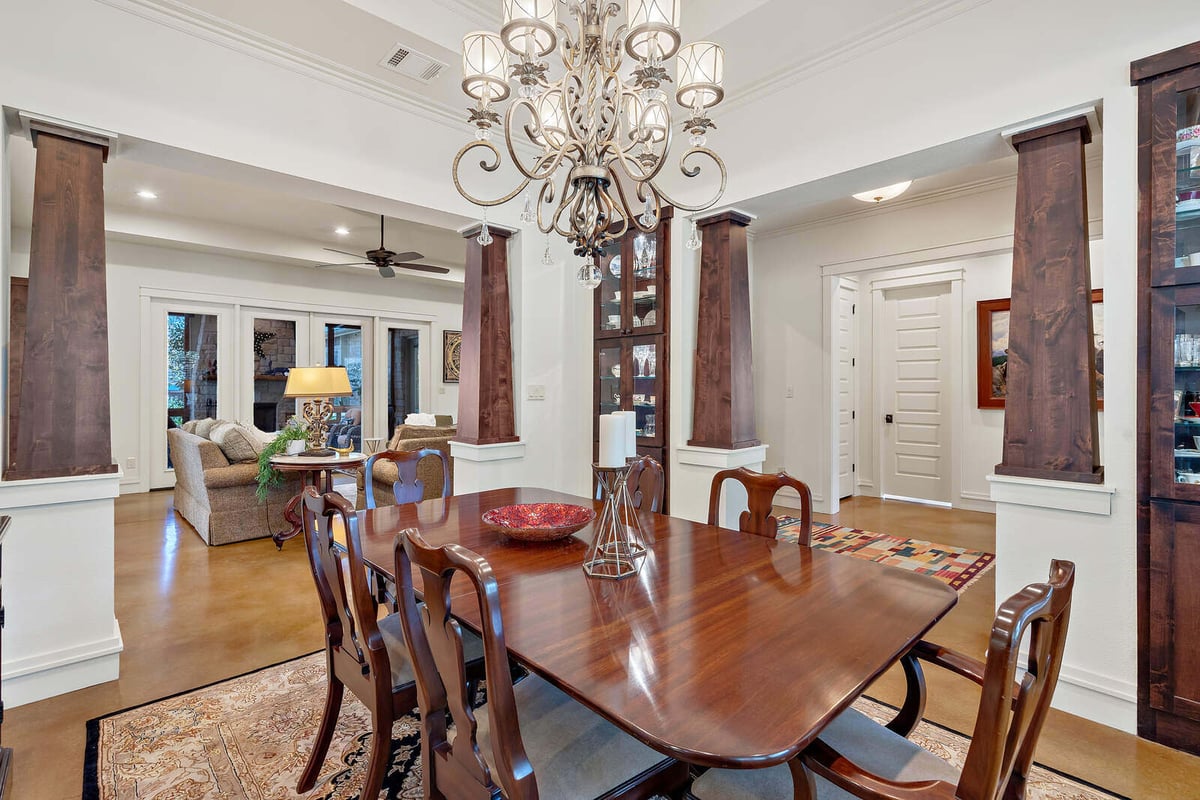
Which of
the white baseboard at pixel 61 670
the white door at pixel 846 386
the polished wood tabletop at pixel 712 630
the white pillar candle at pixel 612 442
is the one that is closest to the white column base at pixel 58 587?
the white baseboard at pixel 61 670

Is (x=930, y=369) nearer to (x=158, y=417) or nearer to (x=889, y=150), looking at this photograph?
(x=889, y=150)

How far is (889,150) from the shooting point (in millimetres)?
2561

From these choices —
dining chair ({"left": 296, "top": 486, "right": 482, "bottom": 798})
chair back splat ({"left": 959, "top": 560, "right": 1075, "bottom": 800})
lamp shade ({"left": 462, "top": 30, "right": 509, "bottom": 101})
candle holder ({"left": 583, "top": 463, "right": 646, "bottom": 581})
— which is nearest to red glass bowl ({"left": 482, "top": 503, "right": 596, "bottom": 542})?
candle holder ({"left": 583, "top": 463, "right": 646, "bottom": 581})

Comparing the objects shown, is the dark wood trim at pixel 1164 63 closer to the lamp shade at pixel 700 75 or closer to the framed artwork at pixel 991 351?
the lamp shade at pixel 700 75

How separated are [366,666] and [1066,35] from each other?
3209 mm

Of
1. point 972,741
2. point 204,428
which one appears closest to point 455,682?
point 972,741

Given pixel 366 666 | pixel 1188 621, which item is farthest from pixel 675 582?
pixel 1188 621

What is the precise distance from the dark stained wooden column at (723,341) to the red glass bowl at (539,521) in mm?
1516

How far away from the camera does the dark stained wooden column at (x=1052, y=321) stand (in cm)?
211

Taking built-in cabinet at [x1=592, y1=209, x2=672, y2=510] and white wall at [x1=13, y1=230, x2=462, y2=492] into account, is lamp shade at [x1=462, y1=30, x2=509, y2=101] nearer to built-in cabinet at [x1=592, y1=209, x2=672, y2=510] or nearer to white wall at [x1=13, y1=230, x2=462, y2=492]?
built-in cabinet at [x1=592, y1=209, x2=672, y2=510]

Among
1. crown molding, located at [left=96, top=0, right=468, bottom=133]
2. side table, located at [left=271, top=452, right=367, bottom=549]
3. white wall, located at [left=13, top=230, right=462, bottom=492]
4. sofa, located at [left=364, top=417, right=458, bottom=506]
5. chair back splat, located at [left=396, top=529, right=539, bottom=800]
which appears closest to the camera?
chair back splat, located at [left=396, top=529, right=539, bottom=800]

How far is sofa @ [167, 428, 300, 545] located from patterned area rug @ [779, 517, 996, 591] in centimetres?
393

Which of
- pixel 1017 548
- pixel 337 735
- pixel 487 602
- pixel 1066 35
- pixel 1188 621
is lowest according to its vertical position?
pixel 337 735

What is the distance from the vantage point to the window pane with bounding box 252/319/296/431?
699 cm
